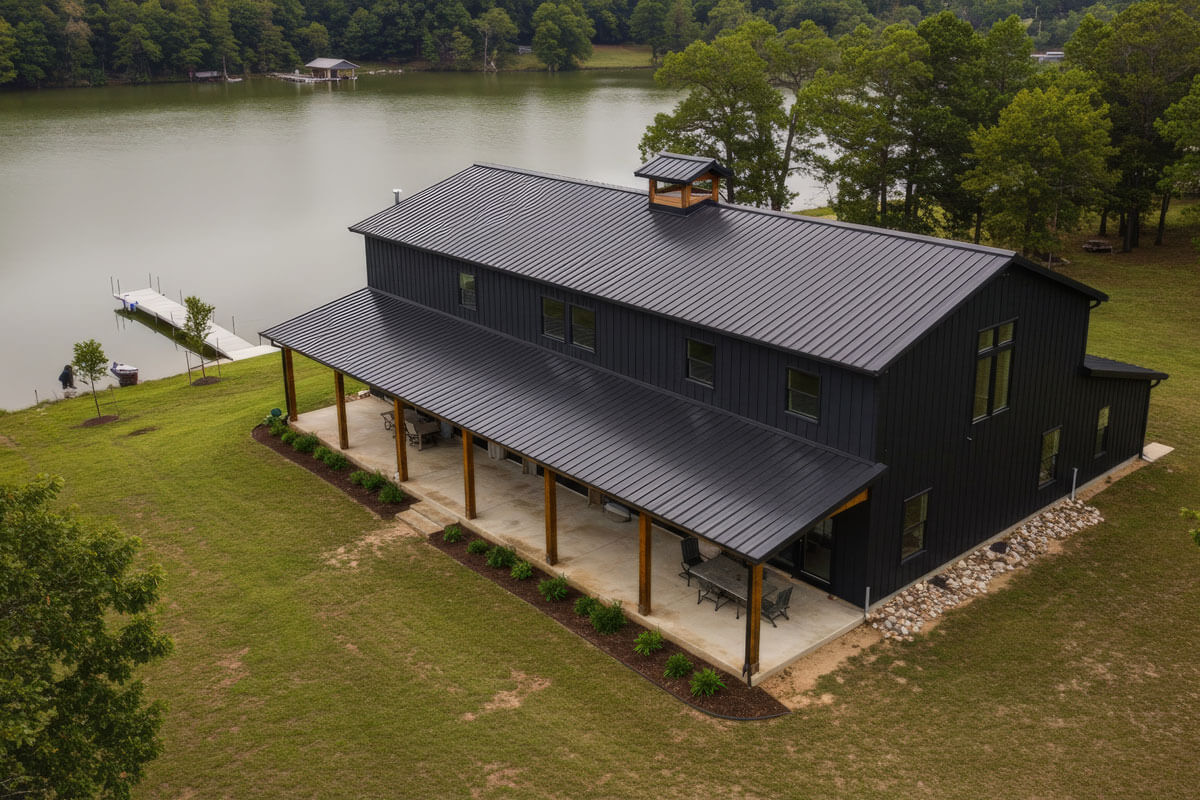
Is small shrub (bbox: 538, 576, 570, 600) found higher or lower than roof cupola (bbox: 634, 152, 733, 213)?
lower

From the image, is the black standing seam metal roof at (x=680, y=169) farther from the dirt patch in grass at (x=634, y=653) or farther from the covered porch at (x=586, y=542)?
the dirt patch in grass at (x=634, y=653)

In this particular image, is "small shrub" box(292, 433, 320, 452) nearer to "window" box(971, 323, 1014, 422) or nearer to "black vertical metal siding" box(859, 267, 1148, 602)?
"black vertical metal siding" box(859, 267, 1148, 602)

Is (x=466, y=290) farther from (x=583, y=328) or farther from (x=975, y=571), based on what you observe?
(x=975, y=571)

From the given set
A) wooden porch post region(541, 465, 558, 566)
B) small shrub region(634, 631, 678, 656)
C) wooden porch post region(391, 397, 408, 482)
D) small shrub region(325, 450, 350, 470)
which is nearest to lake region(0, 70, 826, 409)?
small shrub region(325, 450, 350, 470)

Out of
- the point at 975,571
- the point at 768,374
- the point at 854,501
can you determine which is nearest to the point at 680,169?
the point at 768,374

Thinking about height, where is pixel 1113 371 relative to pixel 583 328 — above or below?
below
